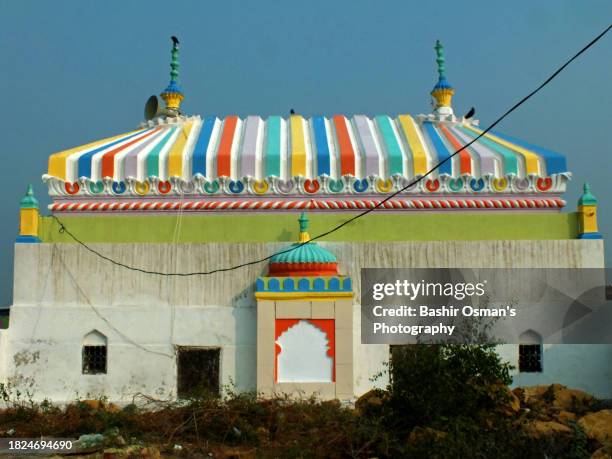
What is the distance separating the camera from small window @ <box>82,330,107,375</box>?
40.7 feet

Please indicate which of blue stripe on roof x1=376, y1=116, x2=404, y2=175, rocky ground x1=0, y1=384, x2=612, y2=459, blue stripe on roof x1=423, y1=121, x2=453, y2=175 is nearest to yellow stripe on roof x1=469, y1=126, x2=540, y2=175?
blue stripe on roof x1=423, y1=121, x2=453, y2=175

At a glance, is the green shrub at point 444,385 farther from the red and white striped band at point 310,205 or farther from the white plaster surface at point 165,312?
the red and white striped band at point 310,205

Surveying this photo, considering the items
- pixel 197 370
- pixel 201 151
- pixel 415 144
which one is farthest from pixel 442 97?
pixel 197 370

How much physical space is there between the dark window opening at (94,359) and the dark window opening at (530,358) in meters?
6.81

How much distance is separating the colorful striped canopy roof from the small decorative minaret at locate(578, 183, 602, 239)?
43.3 inches

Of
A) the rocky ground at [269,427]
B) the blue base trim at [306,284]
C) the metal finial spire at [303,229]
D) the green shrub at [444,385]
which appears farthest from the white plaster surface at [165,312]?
the green shrub at [444,385]

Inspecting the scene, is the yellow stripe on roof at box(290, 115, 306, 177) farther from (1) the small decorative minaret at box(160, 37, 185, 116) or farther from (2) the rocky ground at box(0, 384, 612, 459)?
(2) the rocky ground at box(0, 384, 612, 459)

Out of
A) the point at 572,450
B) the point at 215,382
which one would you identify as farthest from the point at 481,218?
the point at 572,450

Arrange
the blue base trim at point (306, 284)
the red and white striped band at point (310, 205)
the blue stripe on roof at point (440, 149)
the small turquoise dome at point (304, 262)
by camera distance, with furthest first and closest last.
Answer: the blue stripe on roof at point (440, 149)
the red and white striped band at point (310, 205)
the small turquoise dome at point (304, 262)
the blue base trim at point (306, 284)

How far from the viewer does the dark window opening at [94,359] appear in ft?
40.7

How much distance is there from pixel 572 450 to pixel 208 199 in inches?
344

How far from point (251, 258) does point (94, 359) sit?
10.0 ft

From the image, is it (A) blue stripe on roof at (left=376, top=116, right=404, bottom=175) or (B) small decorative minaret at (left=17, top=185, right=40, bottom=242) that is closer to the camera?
(B) small decorative minaret at (left=17, top=185, right=40, bottom=242)

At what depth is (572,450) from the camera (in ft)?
26.1
